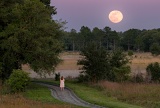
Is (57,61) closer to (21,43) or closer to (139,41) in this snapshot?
(21,43)

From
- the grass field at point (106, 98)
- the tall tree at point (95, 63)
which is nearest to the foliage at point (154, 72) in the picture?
the tall tree at point (95, 63)

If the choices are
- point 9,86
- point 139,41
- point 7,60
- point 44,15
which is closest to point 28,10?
point 44,15

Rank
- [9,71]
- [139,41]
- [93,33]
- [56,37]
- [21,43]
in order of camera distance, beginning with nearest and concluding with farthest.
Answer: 1. [21,43]
2. [9,71]
3. [56,37]
4. [139,41]
5. [93,33]

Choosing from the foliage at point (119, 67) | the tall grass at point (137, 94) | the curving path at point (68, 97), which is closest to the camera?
the curving path at point (68, 97)

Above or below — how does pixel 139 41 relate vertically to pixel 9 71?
above

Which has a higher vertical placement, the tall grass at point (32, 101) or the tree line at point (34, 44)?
the tree line at point (34, 44)

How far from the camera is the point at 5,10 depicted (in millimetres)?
40312

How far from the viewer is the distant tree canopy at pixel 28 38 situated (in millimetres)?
38062

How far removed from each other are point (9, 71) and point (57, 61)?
5.80 m

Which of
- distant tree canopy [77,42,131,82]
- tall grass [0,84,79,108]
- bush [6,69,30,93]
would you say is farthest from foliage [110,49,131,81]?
bush [6,69,30,93]

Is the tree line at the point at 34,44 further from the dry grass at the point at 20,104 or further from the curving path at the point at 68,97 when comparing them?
the dry grass at the point at 20,104

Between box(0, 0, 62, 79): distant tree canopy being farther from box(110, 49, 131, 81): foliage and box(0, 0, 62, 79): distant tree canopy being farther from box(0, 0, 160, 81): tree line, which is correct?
box(110, 49, 131, 81): foliage

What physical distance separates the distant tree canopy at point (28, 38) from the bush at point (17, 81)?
4.19m

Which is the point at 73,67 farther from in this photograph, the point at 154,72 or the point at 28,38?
the point at 28,38
